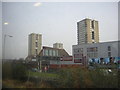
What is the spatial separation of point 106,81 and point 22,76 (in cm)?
145

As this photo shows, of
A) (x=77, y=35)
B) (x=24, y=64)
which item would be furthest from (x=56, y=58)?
(x=24, y=64)

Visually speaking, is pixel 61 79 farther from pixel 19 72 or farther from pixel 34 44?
pixel 34 44

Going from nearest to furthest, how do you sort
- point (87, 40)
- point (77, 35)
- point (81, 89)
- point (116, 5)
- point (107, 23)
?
1. point (81, 89)
2. point (116, 5)
3. point (107, 23)
4. point (77, 35)
5. point (87, 40)

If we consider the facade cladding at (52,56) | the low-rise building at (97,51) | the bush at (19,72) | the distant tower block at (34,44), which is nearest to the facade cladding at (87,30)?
the low-rise building at (97,51)

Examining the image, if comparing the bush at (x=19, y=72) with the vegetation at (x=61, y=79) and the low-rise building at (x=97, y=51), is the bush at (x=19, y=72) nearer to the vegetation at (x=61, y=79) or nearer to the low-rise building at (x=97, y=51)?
the vegetation at (x=61, y=79)

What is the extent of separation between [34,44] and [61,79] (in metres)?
0.93

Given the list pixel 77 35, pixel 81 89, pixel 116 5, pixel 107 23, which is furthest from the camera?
pixel 77 35

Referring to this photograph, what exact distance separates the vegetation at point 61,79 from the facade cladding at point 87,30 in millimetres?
969

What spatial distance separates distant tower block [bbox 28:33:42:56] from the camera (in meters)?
2.84

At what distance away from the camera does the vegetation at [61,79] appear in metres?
2.45

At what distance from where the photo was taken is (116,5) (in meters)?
2.58

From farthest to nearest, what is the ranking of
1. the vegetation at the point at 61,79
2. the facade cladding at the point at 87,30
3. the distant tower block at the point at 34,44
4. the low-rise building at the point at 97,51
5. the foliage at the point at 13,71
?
the low-rise building at the point at 97,51 < the facade cladding at the point at 87,30 < the distant tower block at the point at 34,44 < the foliage at the point at 13,71 < the vegetation at the point at 61,79

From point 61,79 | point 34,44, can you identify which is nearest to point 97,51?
point 34,44

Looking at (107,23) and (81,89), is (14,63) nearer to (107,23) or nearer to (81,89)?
(81,89)
